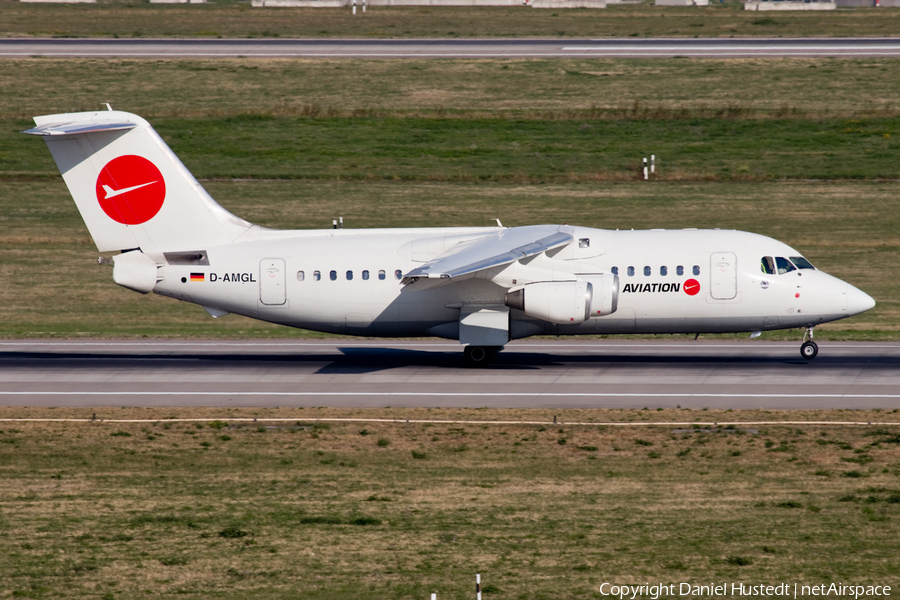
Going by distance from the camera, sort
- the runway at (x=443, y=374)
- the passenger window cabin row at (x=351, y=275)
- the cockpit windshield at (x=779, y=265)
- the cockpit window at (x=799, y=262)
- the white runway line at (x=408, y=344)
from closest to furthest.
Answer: the runway at (x=443, y=374), the cockpit windshield at (x=779, y=265), the passenger window cabin row at (x=351, y=275), the cockpit window at (x=799, y=262), the white runway line at (x=408, y=344)

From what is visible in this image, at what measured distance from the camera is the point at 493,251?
27.7 m

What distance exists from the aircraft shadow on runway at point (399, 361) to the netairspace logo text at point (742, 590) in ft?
51.7

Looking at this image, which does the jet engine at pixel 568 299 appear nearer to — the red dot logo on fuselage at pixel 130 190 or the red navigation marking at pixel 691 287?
the red navigation marking at pixel 691 287

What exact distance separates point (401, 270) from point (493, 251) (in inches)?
122

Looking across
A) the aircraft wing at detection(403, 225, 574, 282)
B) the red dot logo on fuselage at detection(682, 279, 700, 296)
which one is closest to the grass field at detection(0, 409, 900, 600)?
the aircraft wing at detection(403, 225, 574, 282)

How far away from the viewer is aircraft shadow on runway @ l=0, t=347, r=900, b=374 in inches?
1176

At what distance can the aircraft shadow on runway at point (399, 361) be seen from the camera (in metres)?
29.9

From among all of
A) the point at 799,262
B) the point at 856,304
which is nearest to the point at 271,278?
the point at 799,262

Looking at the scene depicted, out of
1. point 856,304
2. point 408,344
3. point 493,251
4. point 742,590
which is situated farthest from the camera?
point 408,344

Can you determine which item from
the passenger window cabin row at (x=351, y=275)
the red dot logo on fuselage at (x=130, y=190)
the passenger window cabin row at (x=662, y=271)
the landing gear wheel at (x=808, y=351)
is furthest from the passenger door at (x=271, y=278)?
the landing gear wheel at (x=808, y=351)

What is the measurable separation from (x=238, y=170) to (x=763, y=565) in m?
46.7

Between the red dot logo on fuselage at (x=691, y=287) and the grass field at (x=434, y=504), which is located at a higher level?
the red dot logo on fuselage at (x=691, y=287)

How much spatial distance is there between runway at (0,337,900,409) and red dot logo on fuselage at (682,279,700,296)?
2.22m

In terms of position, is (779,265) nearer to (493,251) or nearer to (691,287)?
(691,287)
